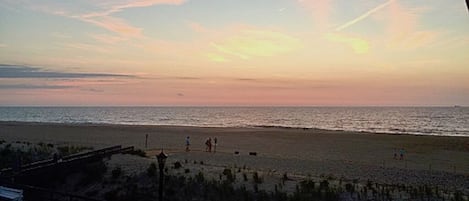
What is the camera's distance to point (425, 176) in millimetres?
23828

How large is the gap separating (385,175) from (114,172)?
14.6 m

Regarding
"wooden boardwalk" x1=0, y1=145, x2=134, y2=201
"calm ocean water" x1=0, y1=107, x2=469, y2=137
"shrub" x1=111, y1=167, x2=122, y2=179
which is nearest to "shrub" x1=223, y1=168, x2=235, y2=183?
"shrub" x1=111, y1=167, x2=122, y2=179

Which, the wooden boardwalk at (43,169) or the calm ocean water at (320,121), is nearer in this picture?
the wooden boardwalk at (43,169)

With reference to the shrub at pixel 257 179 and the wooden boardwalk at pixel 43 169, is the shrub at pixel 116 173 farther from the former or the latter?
the shrub at pixel 257 179

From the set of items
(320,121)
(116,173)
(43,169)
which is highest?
(43,169)

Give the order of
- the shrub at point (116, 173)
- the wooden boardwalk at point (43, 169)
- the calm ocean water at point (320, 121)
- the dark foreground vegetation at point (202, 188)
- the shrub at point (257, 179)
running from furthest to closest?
1. the calm ocean water at point (320, 121)
2. the shrub at point (116, 173)
3. the shrub at point (257, 179)
4. the dark foreground vegetation at point (202, 188)
5. the wooden boardwalk at point (43, 169)

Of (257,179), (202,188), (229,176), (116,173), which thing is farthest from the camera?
(116,173)

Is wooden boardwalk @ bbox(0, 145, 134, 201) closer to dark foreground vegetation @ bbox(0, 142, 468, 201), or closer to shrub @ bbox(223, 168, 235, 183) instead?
dark foreground vegetation @ bbox(0, 142, 468, 201)

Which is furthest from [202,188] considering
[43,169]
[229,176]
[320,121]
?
[320,121]

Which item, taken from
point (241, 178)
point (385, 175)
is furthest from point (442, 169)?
point (241, 178)

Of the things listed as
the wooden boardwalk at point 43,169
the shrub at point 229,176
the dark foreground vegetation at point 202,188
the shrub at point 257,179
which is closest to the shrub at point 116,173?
the dark foreground vegetation at point 202,188

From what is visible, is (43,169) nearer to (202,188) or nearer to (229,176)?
(202,188)

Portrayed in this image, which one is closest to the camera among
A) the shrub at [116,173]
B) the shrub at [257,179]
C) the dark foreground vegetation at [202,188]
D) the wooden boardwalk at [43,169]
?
the wooden boardwalk at [43,169]

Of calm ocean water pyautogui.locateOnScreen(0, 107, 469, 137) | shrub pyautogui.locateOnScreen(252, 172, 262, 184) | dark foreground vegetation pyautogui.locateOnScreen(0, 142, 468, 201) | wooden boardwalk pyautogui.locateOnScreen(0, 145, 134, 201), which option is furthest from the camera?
calm ocean water pyautogui.locateOnScreen(0, 107, 469, 137)
